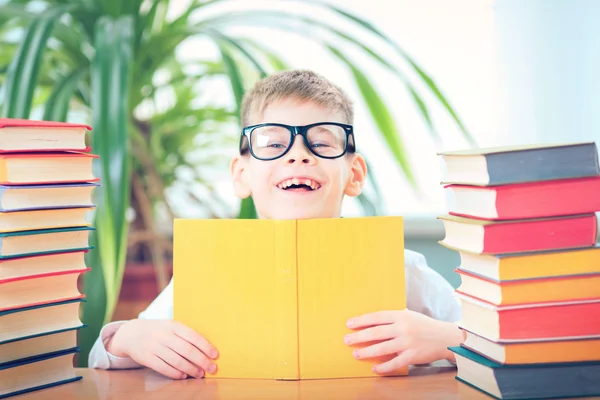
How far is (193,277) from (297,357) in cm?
15

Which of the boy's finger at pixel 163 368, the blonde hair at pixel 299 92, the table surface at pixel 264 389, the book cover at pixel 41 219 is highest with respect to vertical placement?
the blonde hair at pixel 299 92

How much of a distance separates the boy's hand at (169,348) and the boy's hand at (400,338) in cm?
17

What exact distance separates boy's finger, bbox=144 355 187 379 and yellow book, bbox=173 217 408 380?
0.12 ft

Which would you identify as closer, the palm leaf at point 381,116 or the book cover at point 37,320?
the book cover at point 37,320

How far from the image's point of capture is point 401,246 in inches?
30.0

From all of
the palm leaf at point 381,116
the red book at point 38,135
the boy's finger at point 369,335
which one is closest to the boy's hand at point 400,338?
the boy's finger at point 369,335

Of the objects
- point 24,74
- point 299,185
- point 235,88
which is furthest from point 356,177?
point 24,74

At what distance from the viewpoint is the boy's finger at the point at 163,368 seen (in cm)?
77

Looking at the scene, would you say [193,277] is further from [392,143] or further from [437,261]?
[437,261]

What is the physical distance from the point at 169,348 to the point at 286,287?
16 cm

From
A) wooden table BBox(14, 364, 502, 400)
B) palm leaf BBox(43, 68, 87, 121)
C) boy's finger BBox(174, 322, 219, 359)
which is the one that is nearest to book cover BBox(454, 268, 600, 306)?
wooden table BBox(14, 364, 502, 400)

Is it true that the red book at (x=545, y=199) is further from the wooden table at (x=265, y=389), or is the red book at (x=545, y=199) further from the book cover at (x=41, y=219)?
the book cover at (x=41, y=219)

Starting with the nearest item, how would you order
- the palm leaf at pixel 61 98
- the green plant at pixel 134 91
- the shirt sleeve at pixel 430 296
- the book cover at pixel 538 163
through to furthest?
the book cover at pixel 538 163 → the shirt sleeve at pixel 430 296 → the green plant at pixel 134 91 → the palm leaf at pixel 61 98

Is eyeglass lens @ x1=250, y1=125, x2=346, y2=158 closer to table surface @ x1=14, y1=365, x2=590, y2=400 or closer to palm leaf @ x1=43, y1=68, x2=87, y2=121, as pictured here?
table surface @ x1=14, y1=365, x2=590, y2=400
